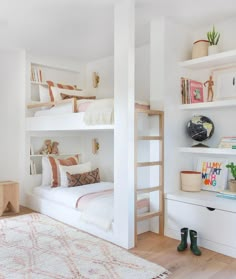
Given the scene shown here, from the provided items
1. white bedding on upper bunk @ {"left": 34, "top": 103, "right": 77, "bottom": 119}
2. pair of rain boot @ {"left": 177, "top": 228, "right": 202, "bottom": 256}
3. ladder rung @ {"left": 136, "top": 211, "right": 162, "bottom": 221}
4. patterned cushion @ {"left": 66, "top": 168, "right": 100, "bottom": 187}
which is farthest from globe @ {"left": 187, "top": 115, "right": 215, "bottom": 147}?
patterned cushion @ {"left": 66, "top": 168, "right": 100, "bottom": 187}

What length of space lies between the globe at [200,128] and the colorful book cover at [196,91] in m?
0.20

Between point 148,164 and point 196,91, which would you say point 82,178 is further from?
point 196,91

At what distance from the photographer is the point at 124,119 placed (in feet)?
8.44

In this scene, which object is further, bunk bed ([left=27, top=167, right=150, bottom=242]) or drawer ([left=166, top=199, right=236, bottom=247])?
bunk bed ([left=27, top=167, right=150, bottom=242])

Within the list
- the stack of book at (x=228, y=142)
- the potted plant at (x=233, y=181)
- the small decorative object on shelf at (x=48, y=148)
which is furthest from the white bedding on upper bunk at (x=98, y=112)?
the small decorative object on shelf at (x=48, y=148)

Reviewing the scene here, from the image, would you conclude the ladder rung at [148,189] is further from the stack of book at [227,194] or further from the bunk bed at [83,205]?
the stack of book at [227,194]

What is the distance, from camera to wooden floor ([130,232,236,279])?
6.90 ft

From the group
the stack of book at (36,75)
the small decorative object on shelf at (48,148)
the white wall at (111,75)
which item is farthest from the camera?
the small decorative object on shelf at (48,148)

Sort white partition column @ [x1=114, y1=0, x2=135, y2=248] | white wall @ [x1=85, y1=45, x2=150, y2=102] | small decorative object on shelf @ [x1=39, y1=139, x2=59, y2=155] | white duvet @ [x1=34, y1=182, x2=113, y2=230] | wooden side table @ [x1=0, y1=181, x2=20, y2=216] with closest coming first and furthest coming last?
1. white partition column @ [x1=114, y1=0, x2=135, y2=248]
2. white duvet @ [x1=34, y1=182, x2=113, y2=230]
3. wooden side table @ [x1=0, y1=181, x2=20, y2=216]
4. white wall @ [x1=85, y1=45, x2=150, y2=102]
5. small decorative object on shelf @ [x1=39, y1=139, x2=59, y2=155]

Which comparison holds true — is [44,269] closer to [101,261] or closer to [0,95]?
[101,261]

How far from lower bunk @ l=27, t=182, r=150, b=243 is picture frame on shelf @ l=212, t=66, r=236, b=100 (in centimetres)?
138

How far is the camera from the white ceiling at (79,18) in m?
2.62

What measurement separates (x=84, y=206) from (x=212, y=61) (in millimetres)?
2063

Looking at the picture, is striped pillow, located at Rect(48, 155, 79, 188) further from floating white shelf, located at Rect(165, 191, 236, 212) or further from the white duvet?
floating white shelf, located at Rect(165, 191, 236, 212)
